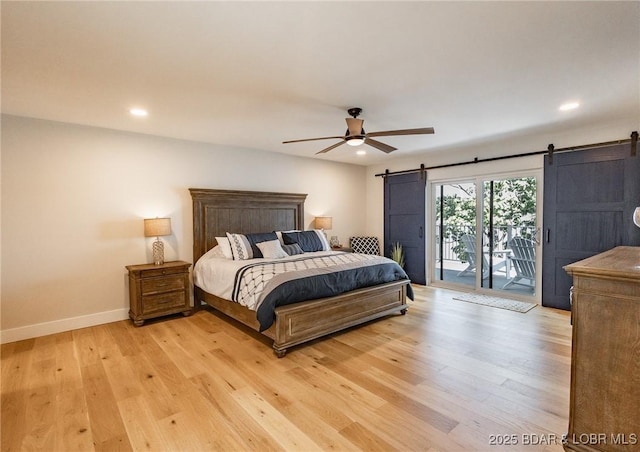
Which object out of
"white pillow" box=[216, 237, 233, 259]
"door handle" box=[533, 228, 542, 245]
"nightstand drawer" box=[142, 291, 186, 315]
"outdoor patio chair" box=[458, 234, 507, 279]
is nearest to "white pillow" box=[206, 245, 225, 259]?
"white pillow" box=[216, 237, 233, 259]

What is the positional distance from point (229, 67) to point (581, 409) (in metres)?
3.14

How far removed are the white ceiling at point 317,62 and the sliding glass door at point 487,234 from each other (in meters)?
1.46

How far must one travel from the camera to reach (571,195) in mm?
4324

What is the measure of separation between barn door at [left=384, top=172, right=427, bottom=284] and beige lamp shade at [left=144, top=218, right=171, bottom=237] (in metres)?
4.35

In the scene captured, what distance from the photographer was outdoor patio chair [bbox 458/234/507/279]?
5.25 metres

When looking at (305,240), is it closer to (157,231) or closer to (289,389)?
(157,231)

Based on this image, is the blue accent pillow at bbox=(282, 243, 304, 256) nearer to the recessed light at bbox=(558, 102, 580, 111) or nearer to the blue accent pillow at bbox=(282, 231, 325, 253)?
the blue accent pillow at bbox=(282, 231, 325, 253)

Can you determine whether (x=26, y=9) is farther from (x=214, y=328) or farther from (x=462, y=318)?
(x=462, y=318)

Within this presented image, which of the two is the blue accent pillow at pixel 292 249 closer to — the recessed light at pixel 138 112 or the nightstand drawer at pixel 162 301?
the nightstand drawer at pixel 162 301

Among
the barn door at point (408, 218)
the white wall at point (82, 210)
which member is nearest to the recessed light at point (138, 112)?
the white wall at point (82, 210)

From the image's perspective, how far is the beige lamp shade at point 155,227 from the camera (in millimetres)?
4070

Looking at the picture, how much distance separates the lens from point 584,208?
4.22m

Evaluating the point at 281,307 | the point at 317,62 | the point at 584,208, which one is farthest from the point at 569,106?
the point at 281,307

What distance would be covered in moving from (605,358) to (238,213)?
14.8ft
